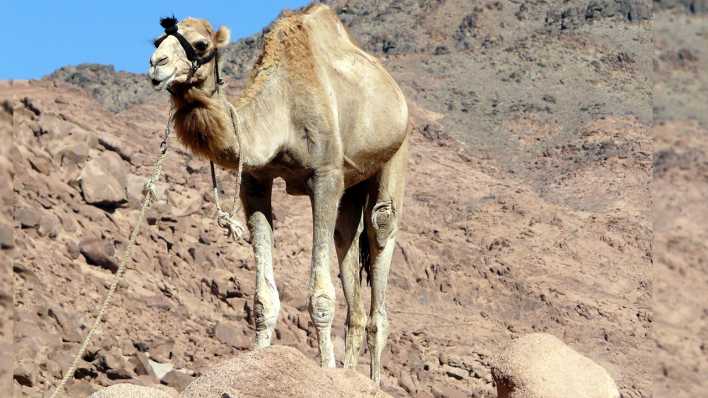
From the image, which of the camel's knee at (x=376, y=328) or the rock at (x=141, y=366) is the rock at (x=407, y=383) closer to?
the rock at (x=141, y=366)

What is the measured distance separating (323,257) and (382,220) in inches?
61.5

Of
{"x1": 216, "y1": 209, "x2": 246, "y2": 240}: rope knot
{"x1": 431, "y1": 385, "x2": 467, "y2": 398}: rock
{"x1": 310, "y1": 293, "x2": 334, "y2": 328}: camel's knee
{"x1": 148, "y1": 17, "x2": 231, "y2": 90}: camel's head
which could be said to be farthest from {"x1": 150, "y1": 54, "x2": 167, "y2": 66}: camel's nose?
{"x1": 431, "y1": 385, "x2": 467, "y2": 398}: rock

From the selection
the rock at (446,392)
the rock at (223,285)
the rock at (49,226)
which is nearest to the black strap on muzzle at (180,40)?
the rock at (446,392)

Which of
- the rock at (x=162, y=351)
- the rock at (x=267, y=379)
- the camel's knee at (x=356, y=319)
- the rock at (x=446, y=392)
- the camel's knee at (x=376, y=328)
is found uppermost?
the rock at (x=267, y=379)

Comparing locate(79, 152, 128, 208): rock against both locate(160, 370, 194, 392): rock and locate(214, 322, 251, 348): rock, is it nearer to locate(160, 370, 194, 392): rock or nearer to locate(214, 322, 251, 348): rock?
locate(214, 322, 251, 348): rock

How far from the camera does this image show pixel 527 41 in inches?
2771

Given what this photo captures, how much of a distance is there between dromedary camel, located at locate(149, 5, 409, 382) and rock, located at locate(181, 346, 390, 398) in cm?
143

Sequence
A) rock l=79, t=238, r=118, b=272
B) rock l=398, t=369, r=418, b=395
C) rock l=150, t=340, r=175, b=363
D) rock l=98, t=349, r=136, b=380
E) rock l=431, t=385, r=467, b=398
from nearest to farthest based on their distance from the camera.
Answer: rock l=98, t=349, r=136, b=380 → rock l=150, t=340, r=175, b=363 → rock l=398, t=369, r=418, b=395 → rock l=431, t=385, r=467, b=398 → rock l=79, t=238, r=118, b=272

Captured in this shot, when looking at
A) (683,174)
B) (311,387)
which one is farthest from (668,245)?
(311,387)

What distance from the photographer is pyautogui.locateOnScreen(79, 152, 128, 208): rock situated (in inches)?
857

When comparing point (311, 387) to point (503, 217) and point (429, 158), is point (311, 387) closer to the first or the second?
point (503, 217)

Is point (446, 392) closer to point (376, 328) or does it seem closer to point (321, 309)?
point (376, 328)

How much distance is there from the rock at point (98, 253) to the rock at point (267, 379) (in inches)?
567

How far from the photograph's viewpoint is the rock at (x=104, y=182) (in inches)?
857
